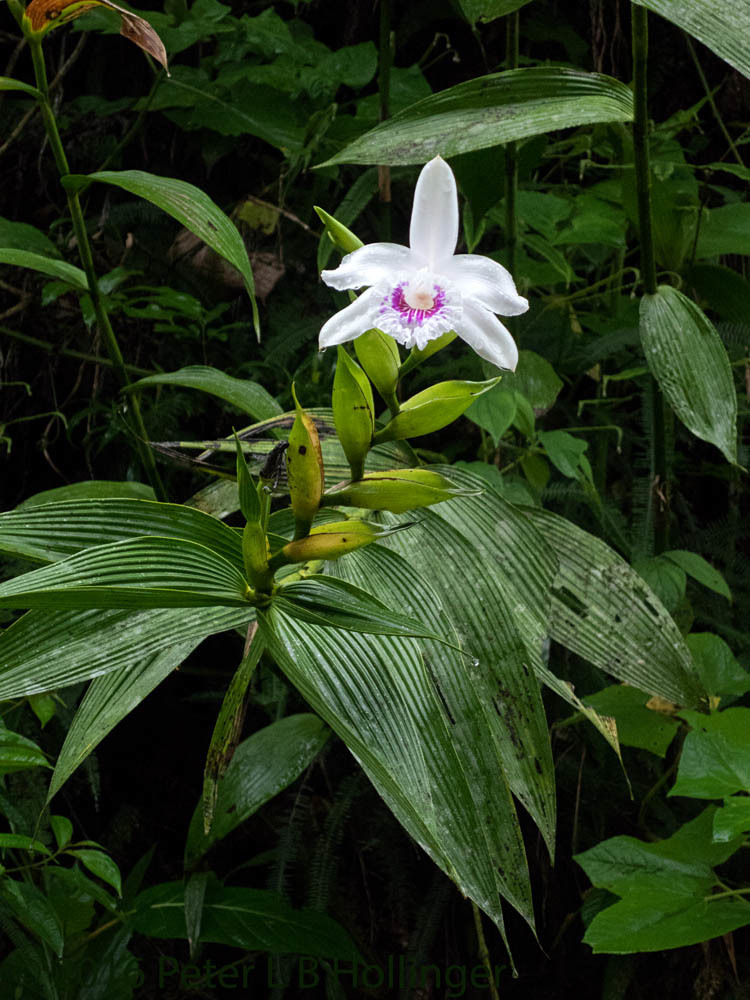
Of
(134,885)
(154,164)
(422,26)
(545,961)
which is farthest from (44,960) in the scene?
(422,26)

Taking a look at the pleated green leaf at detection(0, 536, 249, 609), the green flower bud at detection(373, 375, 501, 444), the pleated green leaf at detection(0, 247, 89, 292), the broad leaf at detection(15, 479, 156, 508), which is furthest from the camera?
the broad leaf at detection(15, 479, 156, 508)

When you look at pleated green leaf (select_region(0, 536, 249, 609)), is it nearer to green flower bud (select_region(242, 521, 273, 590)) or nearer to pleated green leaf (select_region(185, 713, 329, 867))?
green flower bud (select_region(242, 521, 273, 590))

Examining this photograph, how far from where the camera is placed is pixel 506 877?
16.2 inches

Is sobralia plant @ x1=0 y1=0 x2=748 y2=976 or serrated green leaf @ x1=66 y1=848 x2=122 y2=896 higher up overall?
sobralia plant @ x1=0 y1=0 x2=748 y2=976

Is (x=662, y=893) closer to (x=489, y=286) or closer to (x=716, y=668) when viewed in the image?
(x=716, y=668)

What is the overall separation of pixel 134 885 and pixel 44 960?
14 cm

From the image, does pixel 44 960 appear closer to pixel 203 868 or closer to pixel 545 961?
pixel 203 868

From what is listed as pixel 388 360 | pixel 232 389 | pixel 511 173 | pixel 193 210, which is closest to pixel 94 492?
pixel 232 389

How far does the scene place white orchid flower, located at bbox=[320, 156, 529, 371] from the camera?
447 mm

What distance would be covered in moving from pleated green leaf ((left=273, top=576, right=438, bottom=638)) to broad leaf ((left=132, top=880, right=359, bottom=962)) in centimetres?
59

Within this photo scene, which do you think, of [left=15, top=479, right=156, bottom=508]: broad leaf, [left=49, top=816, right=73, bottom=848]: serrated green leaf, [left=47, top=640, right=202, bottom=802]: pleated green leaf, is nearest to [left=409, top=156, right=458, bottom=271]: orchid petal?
[left=47, top=640, right=202, bottom=802]: pleated green leaf

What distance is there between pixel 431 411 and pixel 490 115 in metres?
0.24

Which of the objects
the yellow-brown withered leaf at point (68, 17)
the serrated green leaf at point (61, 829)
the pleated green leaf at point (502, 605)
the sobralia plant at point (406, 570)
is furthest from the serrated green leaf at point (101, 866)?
the yellow-brown withered leaf at point (68, 17)

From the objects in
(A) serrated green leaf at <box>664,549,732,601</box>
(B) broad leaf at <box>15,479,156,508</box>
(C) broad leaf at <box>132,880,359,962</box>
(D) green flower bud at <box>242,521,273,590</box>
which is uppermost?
(D) green flower bud at <box>242,521,273,590</box>
